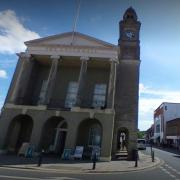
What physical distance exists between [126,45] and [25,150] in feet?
59.4

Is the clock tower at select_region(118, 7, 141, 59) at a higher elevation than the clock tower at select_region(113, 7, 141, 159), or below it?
higher

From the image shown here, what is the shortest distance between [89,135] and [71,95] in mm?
5164

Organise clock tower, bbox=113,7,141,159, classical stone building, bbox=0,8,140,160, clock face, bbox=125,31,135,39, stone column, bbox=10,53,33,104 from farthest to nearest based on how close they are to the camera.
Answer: clock face, bbox=125,31,135,39 → clock tower, bbox=113,7,141,159 → stone column, bbox=10,53,33,104 → classical stone building, bbox=0,8,140,160

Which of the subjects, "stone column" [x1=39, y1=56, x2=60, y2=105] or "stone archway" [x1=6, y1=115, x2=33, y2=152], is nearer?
"stone archway" [x1=6, y1=115, x2=33, y2=152]

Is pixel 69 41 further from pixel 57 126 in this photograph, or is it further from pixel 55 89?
pixel 57 126

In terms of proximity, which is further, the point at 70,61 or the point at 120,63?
the point at 120,63

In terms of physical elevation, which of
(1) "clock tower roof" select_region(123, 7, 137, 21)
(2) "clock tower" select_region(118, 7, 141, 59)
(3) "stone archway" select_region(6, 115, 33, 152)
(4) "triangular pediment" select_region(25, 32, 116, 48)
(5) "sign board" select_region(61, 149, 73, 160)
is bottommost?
(5) "sign board" select_region(61, 149, 73, 160)

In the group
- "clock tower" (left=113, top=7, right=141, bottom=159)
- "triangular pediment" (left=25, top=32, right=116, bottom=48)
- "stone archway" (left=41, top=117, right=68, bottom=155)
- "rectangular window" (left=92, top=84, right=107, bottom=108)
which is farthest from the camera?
"rectangular window" (left=92, top=84, right=107, bottom=108)

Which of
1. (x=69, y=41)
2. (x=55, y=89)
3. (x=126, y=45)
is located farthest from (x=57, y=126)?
(x=126, y=45)

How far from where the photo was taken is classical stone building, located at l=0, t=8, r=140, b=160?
22.2 meters

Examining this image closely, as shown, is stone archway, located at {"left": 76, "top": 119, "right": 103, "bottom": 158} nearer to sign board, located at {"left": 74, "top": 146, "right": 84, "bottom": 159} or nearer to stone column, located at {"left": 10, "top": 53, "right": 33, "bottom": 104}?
sign board, located at {"left": 74, "top": 146, "right": 84, "bottom": 159}

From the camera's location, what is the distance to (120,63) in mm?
28000

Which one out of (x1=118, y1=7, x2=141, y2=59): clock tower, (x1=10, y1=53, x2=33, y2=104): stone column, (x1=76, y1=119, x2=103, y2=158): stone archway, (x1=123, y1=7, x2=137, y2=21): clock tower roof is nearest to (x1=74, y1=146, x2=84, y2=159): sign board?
(x1=76, y1=119, x2=103, y2=158): stone archway

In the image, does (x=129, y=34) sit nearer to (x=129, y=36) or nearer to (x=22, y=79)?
(x=129, y=36)
